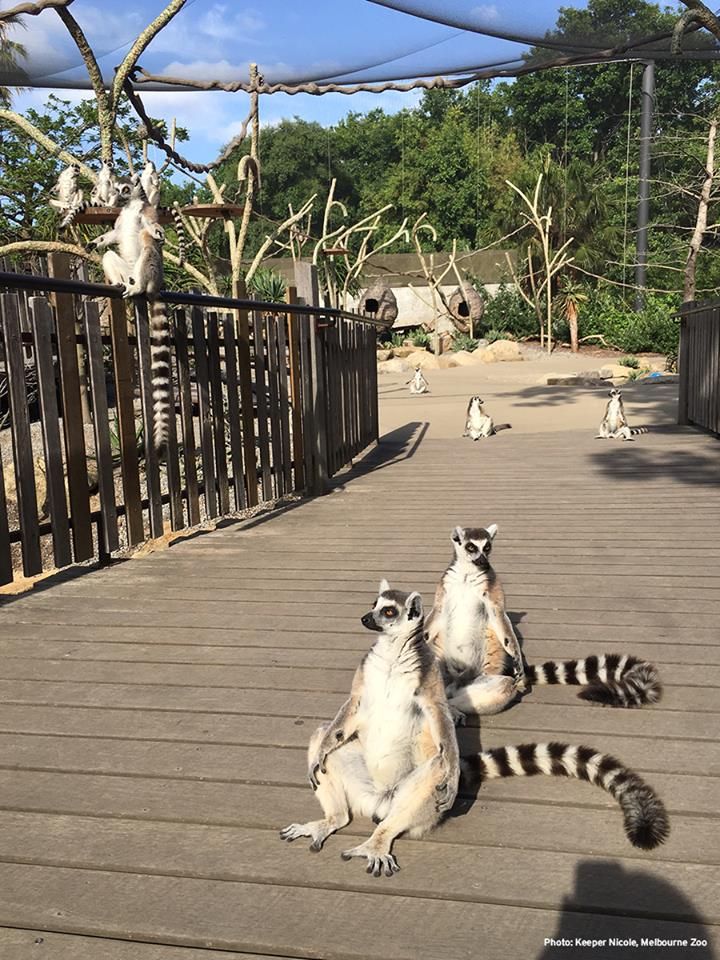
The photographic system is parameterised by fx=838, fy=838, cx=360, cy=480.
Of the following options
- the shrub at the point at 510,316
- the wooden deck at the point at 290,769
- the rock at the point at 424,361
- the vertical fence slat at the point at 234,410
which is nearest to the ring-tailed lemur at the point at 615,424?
the wooden deck at the point at 290,769

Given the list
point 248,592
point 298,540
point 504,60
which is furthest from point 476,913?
point 504,60

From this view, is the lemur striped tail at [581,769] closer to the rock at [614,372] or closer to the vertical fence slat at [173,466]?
the vertical fence slat at [173,466]

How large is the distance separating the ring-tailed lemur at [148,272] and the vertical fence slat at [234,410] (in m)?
0.77

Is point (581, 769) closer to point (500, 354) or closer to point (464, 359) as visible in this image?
point (464, 359)

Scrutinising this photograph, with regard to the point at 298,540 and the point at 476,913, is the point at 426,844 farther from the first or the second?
the point at 298,540

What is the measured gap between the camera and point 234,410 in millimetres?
6195

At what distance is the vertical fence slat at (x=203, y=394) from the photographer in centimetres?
573

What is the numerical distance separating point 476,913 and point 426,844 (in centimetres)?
29

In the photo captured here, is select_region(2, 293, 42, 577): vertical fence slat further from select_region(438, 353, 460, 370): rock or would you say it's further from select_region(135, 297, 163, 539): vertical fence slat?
select_region(438, 353, 460, 370): rock

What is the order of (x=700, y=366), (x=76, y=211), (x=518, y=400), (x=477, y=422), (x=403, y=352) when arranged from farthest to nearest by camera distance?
(x=403, y=352)
(x=518, y=400)
(x=477, y=422)
(x=700, y=366)
(x=76, y=211)

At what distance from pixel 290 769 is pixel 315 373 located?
5.13 meters

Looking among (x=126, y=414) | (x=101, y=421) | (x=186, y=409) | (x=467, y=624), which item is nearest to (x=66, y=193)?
(x=186, y=409)

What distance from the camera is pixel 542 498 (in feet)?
23.2

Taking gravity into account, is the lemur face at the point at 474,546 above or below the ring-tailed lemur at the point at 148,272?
below
